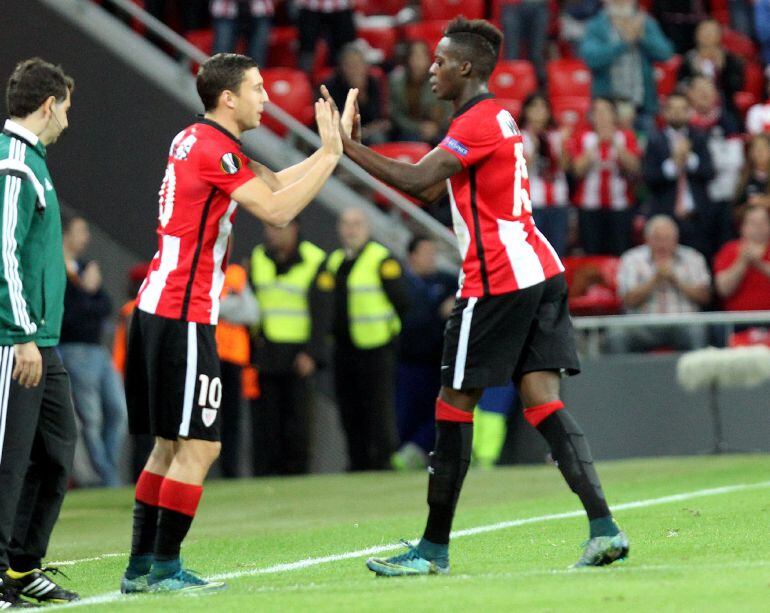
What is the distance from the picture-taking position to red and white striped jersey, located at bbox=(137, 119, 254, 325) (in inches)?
258

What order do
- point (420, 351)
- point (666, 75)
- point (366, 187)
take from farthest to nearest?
point (666, 75), point (366, 187), point (420, 351)

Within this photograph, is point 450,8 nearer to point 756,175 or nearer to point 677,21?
point 677,21

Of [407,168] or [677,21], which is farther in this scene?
[677,21]

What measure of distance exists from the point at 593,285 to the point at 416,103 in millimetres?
3318

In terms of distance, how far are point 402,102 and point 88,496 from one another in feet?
20.5

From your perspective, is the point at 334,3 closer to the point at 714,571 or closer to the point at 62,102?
the point at 62,102

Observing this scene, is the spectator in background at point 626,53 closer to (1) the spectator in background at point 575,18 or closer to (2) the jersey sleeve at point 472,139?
(1) the spectator in background at point 575,18

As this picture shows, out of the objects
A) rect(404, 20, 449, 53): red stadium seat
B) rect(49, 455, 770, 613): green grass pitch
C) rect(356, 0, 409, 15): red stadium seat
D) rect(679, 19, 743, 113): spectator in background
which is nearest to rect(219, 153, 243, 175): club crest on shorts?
rect(49, 455, 770, 613): green grass pitch

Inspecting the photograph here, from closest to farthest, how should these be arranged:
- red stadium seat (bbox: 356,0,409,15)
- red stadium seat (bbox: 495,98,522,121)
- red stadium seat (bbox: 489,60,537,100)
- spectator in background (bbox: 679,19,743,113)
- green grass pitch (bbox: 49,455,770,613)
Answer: green grass pitch (bbox: 49,455,770,613), red stadium seat (bbox: 495,98,522,121), spectator in background (bbox: 679,19,743,113), red stadium seat (bbox: 489,60,537,100), red stadium seat (bbox: 356,0,409,15)

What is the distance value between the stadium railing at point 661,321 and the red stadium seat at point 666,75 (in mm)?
4886

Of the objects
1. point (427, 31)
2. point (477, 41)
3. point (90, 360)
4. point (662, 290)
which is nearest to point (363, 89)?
point (427, 31)

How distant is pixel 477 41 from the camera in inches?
275

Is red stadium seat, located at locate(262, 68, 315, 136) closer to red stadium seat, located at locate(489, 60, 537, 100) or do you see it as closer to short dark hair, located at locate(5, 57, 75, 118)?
red stadium seat, located at locate(489, 60, 537, 100)

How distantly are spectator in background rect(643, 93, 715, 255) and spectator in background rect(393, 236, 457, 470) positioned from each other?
97.6 inches
